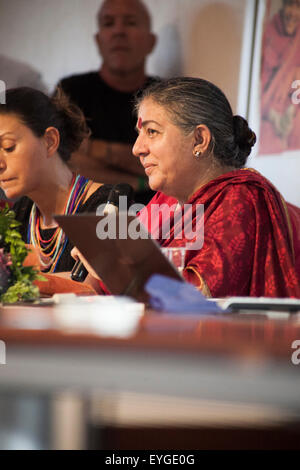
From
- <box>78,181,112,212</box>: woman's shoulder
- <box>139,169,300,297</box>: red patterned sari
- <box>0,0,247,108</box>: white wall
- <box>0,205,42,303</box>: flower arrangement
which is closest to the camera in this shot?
<box>0,205,42,303</box>: flower arrangement

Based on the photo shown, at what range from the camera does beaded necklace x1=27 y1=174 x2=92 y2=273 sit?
2453 mm

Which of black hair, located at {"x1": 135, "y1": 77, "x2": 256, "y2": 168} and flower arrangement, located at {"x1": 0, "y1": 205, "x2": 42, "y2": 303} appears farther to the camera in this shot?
black hair, located at {"x1": 135, "y1": 77, "x2": 256, "y2": 168}

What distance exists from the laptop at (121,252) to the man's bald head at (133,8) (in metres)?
3.20

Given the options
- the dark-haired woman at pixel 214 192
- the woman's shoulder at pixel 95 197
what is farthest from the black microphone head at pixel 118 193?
the woman's shoulder at pixel 95 197

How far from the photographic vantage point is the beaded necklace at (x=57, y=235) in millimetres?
2453

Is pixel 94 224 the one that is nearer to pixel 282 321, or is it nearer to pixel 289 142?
pixel 282 321

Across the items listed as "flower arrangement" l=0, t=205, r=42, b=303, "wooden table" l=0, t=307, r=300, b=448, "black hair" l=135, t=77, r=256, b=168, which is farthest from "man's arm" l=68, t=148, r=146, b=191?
"wooden table" l=0, t=307, r=300, b=448

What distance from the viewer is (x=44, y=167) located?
2.55 meters

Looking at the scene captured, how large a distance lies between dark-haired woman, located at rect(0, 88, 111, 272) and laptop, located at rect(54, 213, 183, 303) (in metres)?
1.10

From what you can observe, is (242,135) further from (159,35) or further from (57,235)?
(159,35)

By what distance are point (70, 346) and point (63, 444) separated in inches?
5.1

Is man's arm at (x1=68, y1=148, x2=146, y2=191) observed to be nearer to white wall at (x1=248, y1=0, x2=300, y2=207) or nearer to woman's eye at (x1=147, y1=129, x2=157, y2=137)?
white wall at (x1=248, y1=0, x2=300, y2=207)

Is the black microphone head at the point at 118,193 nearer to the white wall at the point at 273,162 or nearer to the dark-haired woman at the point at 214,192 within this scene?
the dark-haired woman at the point at 214,192
